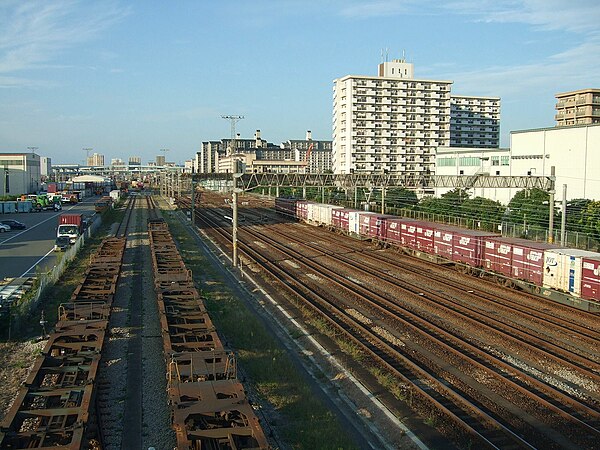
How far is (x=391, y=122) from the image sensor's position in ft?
445

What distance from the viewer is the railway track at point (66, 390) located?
953cm

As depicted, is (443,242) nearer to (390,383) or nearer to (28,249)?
(390,383)

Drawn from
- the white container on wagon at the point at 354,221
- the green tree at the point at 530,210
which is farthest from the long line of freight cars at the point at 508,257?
the green tree at the point at 530,210

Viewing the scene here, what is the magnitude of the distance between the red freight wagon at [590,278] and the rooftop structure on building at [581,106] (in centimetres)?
11725

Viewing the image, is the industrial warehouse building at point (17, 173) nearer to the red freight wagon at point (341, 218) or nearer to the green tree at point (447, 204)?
the red freight wagon at point (341, 218)

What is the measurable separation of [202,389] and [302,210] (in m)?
58.5

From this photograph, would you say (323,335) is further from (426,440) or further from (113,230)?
(113,230)

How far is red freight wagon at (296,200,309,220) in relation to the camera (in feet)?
222

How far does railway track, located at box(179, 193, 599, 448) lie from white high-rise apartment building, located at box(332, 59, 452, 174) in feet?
358

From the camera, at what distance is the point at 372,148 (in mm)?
134500

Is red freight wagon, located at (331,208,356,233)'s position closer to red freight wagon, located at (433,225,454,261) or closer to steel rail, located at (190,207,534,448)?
red freight wagon, located at (433,225,454,261)

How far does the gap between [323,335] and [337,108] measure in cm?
12517

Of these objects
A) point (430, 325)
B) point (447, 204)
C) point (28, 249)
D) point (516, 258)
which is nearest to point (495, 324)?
point (430, 325)

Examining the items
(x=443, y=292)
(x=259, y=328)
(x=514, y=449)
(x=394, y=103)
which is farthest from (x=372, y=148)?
(x=514, y=449)
